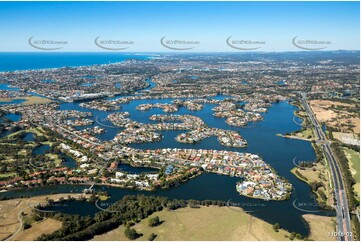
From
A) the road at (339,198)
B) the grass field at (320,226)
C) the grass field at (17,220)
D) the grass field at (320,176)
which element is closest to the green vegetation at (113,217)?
the grass field at (17,220)

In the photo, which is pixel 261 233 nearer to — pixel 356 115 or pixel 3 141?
pixel 3 141

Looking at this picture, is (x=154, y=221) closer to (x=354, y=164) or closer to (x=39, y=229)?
(x=39, y=229)

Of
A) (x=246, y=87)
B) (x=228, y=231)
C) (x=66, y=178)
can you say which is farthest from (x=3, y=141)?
(x=246, y=87)

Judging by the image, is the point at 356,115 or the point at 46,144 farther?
the point at 356,115

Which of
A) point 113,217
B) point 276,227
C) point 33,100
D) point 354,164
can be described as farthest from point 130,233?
point 33,100

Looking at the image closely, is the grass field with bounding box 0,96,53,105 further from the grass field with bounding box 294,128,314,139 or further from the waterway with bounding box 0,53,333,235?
the grass field with bounding box 294,128,314,139

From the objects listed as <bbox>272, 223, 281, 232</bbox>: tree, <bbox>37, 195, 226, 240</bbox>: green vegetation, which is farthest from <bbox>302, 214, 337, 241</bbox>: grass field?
<bbox>37, 195, 226, 240</bbox>: green vegetation
